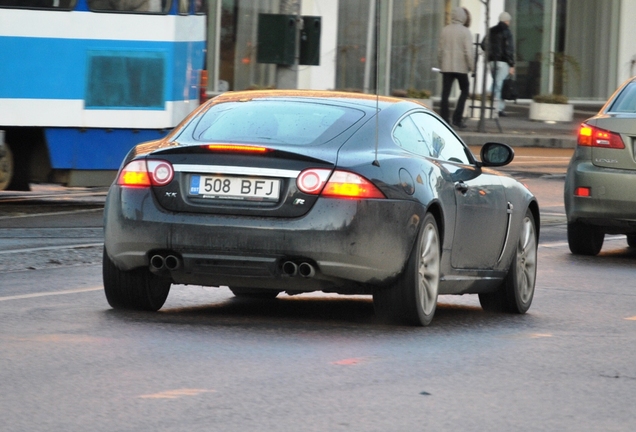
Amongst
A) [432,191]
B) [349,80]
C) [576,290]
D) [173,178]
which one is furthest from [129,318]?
[349,80]

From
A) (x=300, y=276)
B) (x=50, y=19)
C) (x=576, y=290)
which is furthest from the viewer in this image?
(x=50, y=19)

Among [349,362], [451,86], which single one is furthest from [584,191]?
[451,86]

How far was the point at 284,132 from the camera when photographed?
816 cm

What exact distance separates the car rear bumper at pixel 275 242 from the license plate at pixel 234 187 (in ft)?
0.37

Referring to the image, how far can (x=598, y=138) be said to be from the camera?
1283 cm

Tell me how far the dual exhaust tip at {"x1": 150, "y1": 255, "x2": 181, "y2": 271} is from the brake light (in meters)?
0.58

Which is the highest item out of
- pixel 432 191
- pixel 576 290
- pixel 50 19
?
pixel 50 19

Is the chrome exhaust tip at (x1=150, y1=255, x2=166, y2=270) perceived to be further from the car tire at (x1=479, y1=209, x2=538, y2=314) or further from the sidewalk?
the sidewalk

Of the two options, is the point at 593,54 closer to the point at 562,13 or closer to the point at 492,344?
the point at 562,13

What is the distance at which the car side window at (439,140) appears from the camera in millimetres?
8805

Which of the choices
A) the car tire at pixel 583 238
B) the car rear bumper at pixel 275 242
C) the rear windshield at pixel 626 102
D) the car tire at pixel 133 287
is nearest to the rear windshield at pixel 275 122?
the car rear bumper at pixel 275 242

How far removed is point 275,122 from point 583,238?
18.2ft

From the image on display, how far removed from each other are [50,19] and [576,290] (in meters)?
6.56

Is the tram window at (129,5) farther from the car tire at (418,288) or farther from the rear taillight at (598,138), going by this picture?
the car tire at (418,288)
